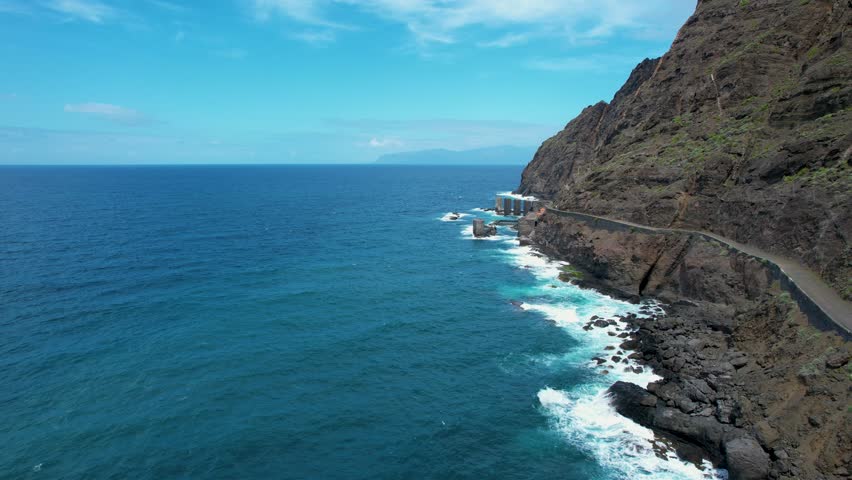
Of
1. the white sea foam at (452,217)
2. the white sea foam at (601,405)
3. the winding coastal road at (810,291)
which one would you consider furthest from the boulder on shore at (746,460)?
the white sea foam at (452,217)

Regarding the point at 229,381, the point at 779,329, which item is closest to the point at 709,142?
the point at 779,329

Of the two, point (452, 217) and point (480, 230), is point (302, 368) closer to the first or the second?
point (480, 230)

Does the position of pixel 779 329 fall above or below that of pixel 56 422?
above

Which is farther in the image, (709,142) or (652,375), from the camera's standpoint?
(709,142)

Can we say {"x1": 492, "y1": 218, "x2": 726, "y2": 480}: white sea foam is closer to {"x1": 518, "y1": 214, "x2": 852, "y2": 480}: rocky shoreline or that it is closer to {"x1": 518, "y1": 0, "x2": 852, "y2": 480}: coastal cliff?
{"x1": 518, "y1": 214, "x2": 852, "y2": 480}: rocky shoreline

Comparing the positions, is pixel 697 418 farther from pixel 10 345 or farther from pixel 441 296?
pixel 10 345

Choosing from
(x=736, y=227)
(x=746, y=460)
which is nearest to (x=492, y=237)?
(x=736, y=227)

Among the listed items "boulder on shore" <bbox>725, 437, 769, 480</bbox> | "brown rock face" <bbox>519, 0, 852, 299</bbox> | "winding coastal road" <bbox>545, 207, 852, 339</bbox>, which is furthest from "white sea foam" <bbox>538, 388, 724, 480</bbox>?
"brown rock face" <bbox>519, 0, 852, 299</bbox>
